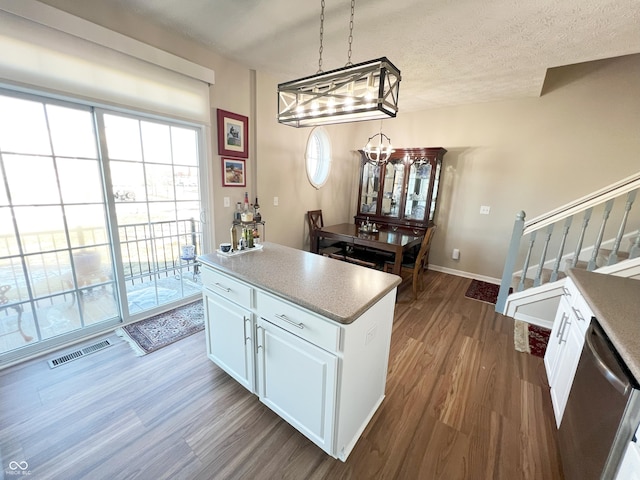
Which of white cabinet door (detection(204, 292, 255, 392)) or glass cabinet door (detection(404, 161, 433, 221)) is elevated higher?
glass cabinet door (detection(404, 161, 433, 221))

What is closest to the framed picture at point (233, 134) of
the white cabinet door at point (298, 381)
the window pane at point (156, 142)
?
the window pane at point (156, 142)

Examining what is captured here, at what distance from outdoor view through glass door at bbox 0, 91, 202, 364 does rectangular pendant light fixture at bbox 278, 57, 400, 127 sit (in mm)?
1638

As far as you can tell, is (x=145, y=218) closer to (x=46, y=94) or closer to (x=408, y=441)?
(x=46, y=94)

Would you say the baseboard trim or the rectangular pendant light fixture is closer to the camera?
Answer: the rectangular pendant light fixture

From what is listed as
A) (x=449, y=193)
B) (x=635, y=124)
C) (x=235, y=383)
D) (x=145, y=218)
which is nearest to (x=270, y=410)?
(x=235, y=383)

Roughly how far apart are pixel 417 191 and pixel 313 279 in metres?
3.22

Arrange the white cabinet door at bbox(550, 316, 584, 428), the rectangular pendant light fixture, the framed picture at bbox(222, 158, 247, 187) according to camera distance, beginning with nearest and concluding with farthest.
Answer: the rectangular pendant light fixture → the white cabinet door at bbox(550, 316, 584, 428) → the framed picture at bbox(222, 158, 247, 187)

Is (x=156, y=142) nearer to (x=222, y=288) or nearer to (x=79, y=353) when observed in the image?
(x=222, y=288)

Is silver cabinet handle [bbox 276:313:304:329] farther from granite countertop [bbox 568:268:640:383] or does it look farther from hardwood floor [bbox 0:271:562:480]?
granite countertop [bbox 568:268:640:383]

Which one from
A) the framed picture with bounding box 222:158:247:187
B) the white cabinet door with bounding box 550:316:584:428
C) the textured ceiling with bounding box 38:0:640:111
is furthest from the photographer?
the framed picture with bounding box 222:158:247:187

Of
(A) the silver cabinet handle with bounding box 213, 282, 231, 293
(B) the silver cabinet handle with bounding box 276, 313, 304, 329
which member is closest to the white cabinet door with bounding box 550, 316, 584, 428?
(B) the silver cabinet handle with bounding box 276, 313, 304, 329

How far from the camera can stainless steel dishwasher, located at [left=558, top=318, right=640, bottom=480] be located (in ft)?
2.95

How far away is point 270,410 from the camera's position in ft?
5.51

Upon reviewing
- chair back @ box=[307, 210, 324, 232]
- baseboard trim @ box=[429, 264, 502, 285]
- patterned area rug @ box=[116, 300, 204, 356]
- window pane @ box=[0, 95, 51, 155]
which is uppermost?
window pane @ box=[0, 95, 51, 155]
